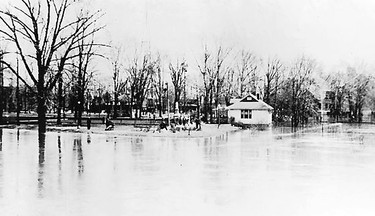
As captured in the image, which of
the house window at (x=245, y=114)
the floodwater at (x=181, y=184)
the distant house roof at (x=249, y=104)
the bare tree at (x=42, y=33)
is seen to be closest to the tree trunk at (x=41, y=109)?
the bare tree at (x=42, y=33)

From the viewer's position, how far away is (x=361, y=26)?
10359mm

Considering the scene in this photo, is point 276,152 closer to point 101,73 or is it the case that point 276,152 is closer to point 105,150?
point 105,150

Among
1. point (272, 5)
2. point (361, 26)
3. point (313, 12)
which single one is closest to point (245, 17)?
point (272, 5)

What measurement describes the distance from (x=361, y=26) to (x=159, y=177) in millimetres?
5779

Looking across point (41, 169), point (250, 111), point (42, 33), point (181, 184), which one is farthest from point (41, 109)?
point (250, 111)

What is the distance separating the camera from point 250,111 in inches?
1513

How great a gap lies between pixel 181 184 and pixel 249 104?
3121 cm

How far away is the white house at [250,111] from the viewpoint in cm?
3769

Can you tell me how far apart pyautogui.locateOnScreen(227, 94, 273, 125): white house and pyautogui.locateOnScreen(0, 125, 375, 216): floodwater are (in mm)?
25618

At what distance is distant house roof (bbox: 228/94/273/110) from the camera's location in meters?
37.2

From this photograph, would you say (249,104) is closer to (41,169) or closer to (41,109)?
(41,109)

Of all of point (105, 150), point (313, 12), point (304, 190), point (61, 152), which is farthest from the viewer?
point (105, 150)

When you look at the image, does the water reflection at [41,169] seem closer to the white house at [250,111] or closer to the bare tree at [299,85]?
the bare tree at [299,85]

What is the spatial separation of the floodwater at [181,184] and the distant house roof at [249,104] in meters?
25.1
